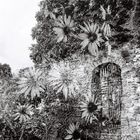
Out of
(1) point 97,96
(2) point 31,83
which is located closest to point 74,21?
(1) point 97,96

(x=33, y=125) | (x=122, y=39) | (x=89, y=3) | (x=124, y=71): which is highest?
(x=89, y=3)

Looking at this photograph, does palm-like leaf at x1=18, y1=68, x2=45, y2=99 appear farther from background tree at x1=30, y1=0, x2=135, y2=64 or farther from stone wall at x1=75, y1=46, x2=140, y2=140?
stone wall at x1=75, y1=46, x2=140, y2=140

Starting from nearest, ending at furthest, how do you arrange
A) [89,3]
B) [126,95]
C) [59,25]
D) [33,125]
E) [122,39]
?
[59,25], [33,125], [126,95], [122,39], [89,3]

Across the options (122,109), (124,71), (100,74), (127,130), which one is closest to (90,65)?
(100,74)

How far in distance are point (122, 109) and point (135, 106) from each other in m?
0.39

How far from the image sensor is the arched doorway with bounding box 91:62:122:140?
24.4 ft

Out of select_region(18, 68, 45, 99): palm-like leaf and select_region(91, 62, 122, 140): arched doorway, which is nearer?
select_region(18, 68, 45, 99): palm-like leaf

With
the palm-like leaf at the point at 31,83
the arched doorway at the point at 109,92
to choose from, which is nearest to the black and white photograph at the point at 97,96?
the arched doorway at the point at 109,92

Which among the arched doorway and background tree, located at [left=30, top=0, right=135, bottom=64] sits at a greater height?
background tree, located at [left=30, top=0, right=135, bottom=64]

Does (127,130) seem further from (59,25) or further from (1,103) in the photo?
(59,25)

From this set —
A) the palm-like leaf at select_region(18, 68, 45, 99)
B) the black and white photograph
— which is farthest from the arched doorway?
the palm-like leaf at select_region(18, 68, 45, 99)

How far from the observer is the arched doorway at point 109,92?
745cm

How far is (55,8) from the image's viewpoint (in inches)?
415

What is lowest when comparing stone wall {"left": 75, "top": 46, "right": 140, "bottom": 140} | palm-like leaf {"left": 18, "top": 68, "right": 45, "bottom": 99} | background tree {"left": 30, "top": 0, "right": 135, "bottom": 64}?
palm-like leaf {"left": 18, "top": 68, "right": 45, "bottom": 99}
